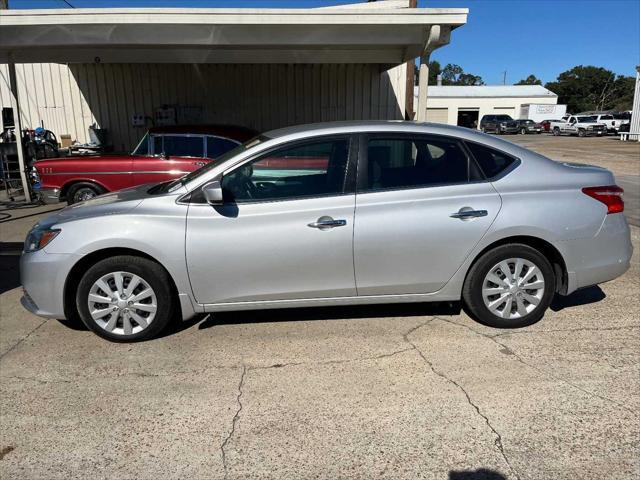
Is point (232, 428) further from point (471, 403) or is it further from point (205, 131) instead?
point (205, 131)

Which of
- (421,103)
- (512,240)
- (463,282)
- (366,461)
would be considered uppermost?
(421,103)

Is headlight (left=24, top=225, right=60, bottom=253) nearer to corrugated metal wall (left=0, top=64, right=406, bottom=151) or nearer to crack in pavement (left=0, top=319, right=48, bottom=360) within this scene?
crack in pavement (left=0, top=319, right=48, bottom=360)

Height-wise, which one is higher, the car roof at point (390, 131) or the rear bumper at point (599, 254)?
the car roof at point (390, 131)

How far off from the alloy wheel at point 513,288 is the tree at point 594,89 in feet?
271

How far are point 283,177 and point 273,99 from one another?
10600 mm

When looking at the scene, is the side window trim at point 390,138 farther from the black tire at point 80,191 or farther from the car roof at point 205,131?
the black tire at point 80,191

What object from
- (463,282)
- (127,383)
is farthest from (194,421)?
(463,282)

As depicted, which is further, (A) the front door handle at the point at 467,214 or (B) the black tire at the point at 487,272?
(B) the black tire at the point at 487,272

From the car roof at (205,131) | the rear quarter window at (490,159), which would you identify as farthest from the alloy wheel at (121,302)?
the car roof at (205,131)

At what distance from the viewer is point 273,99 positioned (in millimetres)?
13828

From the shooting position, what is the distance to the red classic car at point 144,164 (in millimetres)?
8270

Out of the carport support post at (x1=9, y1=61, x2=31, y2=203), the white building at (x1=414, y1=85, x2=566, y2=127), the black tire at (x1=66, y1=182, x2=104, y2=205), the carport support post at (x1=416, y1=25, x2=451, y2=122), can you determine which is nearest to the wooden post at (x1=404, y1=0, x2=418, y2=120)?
the carport support post at (x1=416, y1=25, x2=451, y2=122)

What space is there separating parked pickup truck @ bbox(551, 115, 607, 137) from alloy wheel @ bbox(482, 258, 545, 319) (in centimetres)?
4143

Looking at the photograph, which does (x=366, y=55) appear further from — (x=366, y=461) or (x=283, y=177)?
(x=366, y=461)
